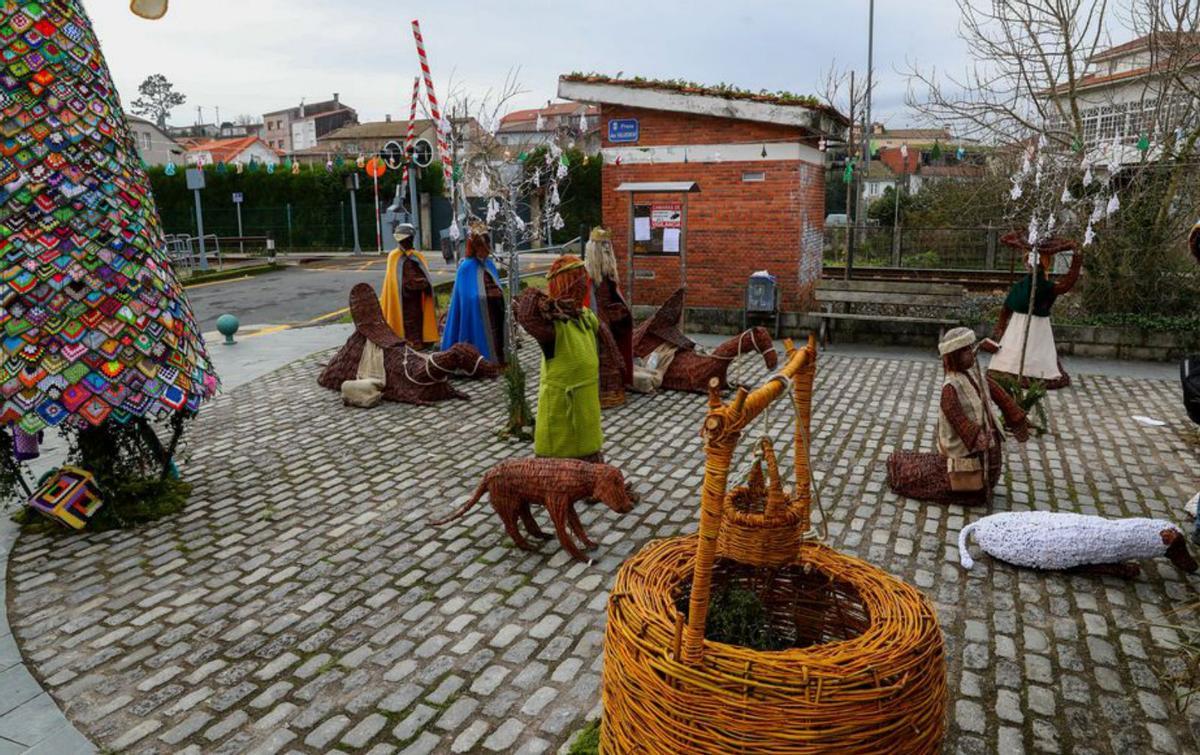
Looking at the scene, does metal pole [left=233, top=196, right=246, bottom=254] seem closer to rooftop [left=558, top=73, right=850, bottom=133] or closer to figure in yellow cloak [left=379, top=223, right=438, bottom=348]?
rooftop [left=558, top=73, right=850, bottom=133]

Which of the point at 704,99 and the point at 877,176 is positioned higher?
the point at 877,176

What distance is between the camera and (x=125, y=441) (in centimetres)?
601

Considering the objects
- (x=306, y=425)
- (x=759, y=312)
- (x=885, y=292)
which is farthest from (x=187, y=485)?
(x=885, y=292)

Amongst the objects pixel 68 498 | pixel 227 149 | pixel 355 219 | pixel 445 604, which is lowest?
pixel 445 604

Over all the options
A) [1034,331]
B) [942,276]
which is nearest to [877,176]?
[942,276]

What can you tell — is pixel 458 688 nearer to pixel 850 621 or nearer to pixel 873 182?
pixel 850 621

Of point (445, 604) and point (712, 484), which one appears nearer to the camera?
point (712, 484)

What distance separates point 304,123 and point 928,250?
71.0 meters

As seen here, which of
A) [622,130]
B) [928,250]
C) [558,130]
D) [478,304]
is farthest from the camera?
[928,250]

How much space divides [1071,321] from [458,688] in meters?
11.4

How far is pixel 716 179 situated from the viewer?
45.2 feet

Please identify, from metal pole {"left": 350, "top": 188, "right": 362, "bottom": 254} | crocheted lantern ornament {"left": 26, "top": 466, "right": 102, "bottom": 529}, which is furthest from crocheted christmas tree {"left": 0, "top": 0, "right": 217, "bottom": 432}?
metal pole {"left": 350, "top": 188, "right": 362, "bottom": 254}

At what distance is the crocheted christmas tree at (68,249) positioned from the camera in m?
5.20

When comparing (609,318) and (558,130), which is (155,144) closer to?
(558,130)
